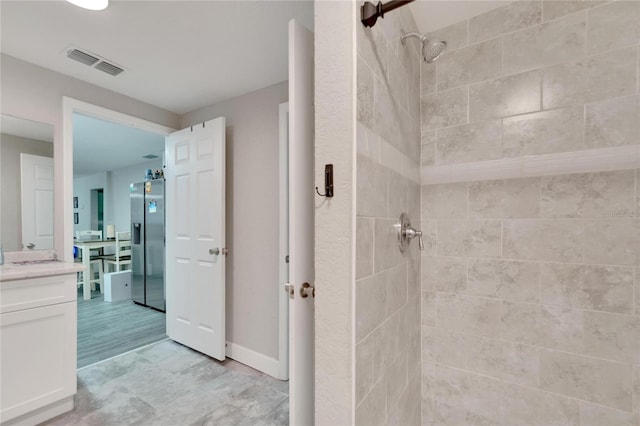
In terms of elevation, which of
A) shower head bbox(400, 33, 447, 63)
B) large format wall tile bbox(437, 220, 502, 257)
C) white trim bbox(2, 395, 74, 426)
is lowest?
white trim bbox(2, 395, 74, 426)

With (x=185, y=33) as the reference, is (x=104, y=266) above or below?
below

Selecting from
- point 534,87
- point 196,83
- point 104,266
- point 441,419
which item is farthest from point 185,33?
point 104,266

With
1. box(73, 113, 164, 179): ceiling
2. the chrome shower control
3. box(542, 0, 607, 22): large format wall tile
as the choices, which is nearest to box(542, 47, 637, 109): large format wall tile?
box(542, 0, 607, 22): large format wall tile

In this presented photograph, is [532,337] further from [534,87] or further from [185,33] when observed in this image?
[185,33]

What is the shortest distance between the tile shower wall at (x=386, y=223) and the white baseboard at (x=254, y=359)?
1160mm

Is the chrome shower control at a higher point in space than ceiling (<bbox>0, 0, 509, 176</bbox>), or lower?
lower

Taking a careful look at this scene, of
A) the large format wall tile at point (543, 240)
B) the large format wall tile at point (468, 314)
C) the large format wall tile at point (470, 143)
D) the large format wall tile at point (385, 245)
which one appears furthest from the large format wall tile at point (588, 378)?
the large format wall tile at point (470, 143)

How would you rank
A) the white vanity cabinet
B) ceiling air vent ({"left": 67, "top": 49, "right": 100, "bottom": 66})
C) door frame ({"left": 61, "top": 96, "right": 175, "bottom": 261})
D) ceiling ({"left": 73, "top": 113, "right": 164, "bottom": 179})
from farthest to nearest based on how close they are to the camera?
1. ceiling ({"left": 73, "top": 113, "right": 164, "bottom": 179})
2. door frame ({"left": 61, "top": 96, "right": 175, "bottom": 261})
3. ceiling air vent ({"left": 67, "top": 49, "right": 100, "bottom": 66})
4. the white vanity cabinet

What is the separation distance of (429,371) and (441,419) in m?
0.24

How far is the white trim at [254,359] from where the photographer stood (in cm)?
222

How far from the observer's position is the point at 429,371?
1554 mm

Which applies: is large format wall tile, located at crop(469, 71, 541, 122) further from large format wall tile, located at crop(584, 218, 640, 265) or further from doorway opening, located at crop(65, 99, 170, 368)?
doorway opening, located at crop(65, 99, 170, 368)

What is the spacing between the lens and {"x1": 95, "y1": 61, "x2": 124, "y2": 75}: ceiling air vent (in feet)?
6.54

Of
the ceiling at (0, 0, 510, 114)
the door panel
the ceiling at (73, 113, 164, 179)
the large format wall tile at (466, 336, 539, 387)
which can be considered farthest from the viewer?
the door panel
